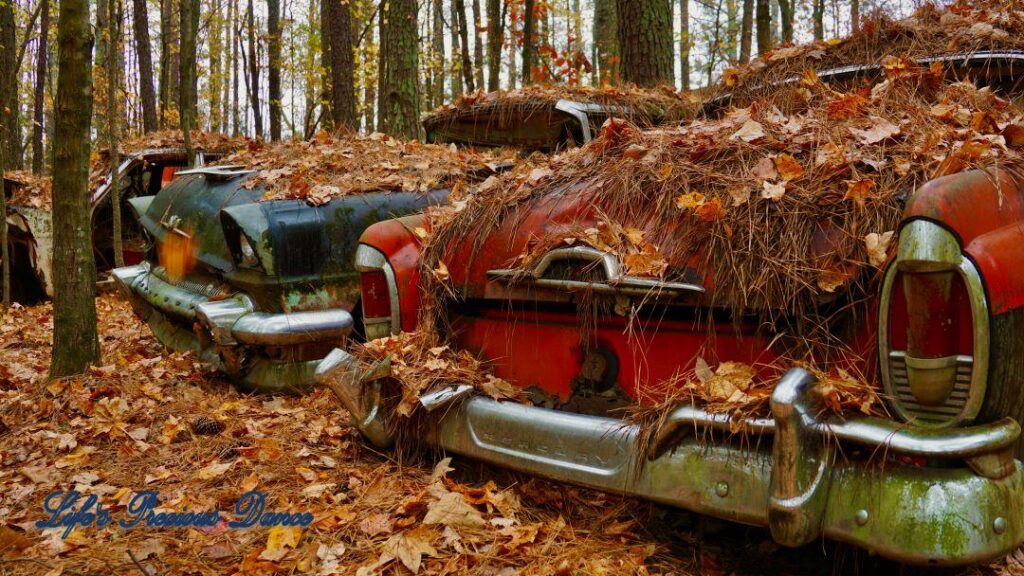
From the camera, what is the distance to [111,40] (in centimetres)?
708

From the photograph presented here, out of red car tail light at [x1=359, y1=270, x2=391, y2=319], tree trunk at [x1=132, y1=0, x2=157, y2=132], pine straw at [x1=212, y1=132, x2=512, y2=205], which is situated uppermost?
tree trunk at [x1=132, y1=0, x2=157, y2=132]

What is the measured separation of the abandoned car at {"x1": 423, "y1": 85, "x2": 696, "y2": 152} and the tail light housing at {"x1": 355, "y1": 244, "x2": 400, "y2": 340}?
65.1 inches

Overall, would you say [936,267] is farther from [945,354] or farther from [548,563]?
[548,563]

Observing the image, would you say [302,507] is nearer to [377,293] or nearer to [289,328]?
[377,293]

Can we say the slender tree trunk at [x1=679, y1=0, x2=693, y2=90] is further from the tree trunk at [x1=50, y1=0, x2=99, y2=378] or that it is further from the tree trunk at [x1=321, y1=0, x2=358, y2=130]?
the tree trunk at [x1=50, y1=0, x2=99, y2=378]

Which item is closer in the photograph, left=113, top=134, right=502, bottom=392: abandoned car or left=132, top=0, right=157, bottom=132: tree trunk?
left=113, top=134, right=502, bottom=392: abandoned car

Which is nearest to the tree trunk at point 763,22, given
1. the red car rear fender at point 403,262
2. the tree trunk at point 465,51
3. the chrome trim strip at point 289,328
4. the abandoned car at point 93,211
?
the tree trunk at point 465,51

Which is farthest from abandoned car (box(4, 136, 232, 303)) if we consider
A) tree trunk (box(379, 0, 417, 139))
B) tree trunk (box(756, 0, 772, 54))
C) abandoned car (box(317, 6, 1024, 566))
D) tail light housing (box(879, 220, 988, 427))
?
tree trunk (box(756, 0, 772, 54))

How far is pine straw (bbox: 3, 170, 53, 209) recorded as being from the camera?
677cm

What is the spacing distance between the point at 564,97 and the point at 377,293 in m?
2.16

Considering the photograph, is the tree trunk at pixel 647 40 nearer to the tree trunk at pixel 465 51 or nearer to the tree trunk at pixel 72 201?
the tree trunk at pixel 465 51

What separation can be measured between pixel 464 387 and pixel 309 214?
6.05 feet

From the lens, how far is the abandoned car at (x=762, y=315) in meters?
1.78

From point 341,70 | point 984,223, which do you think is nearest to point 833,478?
point 984,223
